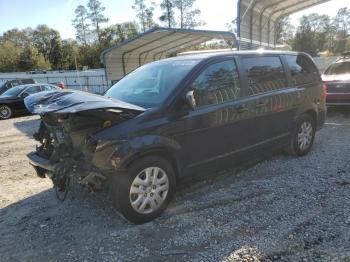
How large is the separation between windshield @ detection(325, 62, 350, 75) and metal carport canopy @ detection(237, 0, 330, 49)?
5.11 metres

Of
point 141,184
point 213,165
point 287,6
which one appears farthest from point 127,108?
point 287,6

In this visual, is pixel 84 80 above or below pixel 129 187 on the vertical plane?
above

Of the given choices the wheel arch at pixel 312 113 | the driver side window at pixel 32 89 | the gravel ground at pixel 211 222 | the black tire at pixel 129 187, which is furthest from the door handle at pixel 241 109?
the driver side window at pixel 32 89

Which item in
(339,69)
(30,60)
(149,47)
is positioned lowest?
(339,69)

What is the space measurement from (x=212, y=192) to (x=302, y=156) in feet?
7.65

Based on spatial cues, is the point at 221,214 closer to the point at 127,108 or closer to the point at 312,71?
the point at 127,108

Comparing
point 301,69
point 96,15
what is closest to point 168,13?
point 96,15

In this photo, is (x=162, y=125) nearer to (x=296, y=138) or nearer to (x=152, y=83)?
(x=152, y=83)

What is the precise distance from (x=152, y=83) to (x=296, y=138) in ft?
9.24

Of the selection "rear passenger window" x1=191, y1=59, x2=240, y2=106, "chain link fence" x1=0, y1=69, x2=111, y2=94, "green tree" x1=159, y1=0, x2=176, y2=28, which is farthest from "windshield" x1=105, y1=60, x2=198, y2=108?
"green tree" x1=159, y1=0, x2=176, y2=28

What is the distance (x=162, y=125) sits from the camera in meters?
4.24

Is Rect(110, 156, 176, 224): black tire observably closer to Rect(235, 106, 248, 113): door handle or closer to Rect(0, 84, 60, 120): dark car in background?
Rect(235, 106, 248, 113): door handle

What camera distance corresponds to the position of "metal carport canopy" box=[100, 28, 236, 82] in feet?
54.5

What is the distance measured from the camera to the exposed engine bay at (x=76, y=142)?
4.00m
